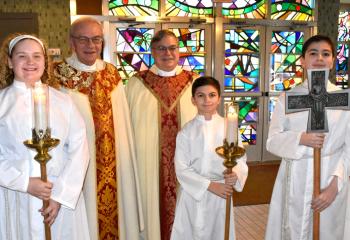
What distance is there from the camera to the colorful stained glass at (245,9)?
709 cm

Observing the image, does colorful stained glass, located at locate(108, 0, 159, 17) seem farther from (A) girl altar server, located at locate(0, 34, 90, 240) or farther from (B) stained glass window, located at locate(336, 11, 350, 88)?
(A) girl altar server, located at locate(0, 34, 90, 240)

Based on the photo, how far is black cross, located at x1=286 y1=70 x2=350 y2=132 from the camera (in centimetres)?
199

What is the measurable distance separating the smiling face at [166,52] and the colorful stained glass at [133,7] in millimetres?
3905

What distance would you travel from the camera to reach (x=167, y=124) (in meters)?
3.03

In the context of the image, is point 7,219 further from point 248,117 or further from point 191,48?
point 248,117

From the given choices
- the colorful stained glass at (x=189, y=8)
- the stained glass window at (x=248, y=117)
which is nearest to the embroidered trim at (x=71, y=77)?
the colorful stained glass at (x=189, y=8)

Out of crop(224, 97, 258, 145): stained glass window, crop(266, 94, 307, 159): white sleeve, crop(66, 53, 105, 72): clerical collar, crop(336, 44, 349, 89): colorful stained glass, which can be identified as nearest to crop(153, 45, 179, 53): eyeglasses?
crop(66, 53, 105, 72): clerical collar

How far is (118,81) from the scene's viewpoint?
2.89 metres

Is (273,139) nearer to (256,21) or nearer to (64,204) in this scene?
(64,204)

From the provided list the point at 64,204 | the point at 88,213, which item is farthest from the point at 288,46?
the point at 64,204

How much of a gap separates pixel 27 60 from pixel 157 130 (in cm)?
126

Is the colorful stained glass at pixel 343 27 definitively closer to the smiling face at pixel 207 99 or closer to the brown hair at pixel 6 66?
the smiling face at pixel 207 99

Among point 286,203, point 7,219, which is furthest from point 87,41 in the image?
point 286,203

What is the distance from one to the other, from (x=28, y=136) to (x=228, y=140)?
3.33 feet
